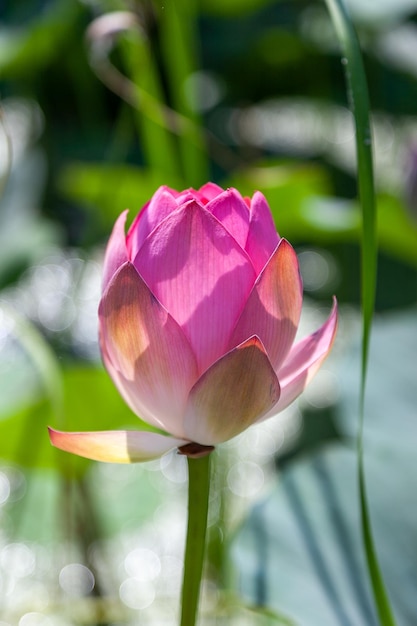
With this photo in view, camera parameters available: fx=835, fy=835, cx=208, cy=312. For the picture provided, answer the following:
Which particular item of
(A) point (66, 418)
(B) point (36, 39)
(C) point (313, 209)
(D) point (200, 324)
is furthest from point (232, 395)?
(B) point (36, 39)

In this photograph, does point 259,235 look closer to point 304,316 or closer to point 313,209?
point 313,209

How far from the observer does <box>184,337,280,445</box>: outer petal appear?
29 centimetres

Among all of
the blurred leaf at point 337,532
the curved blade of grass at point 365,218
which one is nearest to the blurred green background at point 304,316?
the blurred leaf at point 337,532

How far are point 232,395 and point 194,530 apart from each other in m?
0.05

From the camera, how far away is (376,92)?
6.30 feet

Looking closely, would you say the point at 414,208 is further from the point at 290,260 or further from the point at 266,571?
the point at 290,260

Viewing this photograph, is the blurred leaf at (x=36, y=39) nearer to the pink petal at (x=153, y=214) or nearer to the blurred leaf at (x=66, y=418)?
the blurred leaf at (x=66, y=418)

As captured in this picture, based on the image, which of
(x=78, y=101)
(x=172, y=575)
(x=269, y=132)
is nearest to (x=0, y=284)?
(x=172, y=575)

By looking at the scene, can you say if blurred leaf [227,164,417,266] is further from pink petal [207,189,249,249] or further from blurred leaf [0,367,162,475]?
pink petal [207,189,249,249]

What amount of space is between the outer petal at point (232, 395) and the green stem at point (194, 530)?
0.01m

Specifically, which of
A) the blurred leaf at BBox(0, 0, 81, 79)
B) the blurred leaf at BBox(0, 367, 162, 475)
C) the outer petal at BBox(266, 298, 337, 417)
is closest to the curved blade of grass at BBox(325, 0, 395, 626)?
the outer petal at BBox(266, 298, 337, 417)

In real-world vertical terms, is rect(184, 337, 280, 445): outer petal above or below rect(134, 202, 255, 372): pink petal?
below

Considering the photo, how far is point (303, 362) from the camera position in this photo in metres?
0.33

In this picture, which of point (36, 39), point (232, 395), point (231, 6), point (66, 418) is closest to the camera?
point (232, 395)
